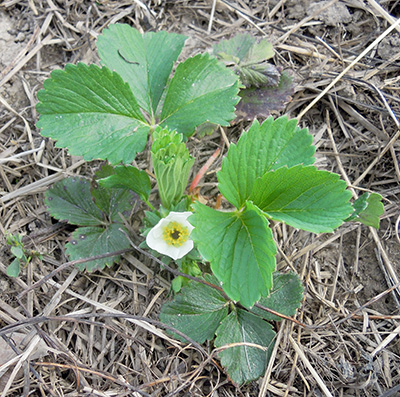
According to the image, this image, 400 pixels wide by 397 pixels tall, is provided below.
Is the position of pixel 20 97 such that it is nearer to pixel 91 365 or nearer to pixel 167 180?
pixel 167 180

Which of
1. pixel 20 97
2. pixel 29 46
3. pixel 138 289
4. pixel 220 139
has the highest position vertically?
pixel 29 46

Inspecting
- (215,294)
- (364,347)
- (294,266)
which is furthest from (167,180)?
(364,347)

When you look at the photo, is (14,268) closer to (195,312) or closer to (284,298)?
(195,312)

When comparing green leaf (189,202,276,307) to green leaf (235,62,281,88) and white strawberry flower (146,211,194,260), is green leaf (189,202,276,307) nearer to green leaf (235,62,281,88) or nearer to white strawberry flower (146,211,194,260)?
white strawberry flower (146,211,194,260)

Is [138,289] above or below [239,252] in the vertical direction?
below

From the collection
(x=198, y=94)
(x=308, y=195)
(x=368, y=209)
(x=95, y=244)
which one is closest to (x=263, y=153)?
(x=308, y=195)

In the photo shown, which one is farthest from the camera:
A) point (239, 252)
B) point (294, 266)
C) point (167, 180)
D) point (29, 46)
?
point (29, 46)

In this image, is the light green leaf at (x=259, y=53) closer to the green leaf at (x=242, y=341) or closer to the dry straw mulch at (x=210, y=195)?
the dry straw mulch at (x=210, y=195)

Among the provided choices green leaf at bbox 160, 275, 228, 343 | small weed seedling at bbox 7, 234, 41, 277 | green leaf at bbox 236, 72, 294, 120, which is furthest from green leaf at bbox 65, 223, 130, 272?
green leaf at bbox 236, 72, 294, 120
